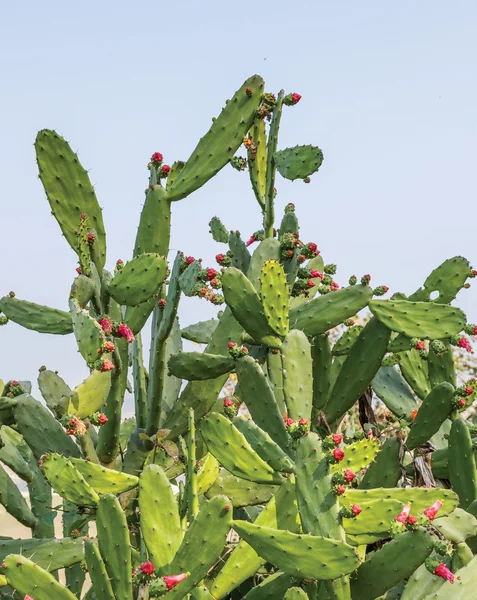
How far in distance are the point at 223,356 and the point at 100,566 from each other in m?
1.31

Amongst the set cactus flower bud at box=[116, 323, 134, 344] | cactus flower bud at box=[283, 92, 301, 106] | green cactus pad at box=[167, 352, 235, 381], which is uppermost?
cactus flower bud at box=[283, 92, 301, 106]

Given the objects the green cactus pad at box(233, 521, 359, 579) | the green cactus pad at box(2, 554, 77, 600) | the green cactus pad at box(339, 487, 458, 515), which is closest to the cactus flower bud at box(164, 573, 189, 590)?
the green cactus pad at box(233, 521, 359, 579)

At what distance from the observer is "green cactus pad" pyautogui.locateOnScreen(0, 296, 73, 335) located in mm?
3760

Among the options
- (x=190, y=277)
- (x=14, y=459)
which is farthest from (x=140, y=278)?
(x=14, y=459)

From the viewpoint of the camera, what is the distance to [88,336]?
10.5 ft

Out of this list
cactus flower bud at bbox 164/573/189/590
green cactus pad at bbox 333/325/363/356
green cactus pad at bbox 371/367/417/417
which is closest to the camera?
cactus flower bud at bbox 164/573/189/590

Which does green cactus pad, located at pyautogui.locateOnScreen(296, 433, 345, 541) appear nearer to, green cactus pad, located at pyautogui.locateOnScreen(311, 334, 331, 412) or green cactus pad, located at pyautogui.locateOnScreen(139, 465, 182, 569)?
green cactus pad, located at pyautogui.locateOnScreen(139, 465, 182, 569)

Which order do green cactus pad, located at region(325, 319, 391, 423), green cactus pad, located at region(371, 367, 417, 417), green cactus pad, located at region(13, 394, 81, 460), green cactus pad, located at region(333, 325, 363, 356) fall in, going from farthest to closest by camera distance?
green cactus pad, located at region(371, 367, 417, 417), green cactus pad, located at region(333, 325, 363, 356), green cactus pad, located at region(325, 319, 391, 423), green cactus pad, located at region(13, 394, 81, 460)

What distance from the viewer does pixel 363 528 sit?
116 inches

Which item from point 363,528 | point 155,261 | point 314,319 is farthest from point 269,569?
point 155,261

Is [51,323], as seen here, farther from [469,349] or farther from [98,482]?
[469,349]

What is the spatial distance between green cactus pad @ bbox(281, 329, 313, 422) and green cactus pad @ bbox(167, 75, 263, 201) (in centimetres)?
83

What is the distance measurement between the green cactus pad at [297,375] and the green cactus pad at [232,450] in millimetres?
329

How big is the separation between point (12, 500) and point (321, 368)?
1771mm
